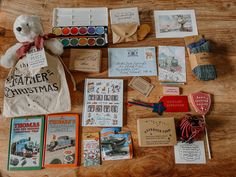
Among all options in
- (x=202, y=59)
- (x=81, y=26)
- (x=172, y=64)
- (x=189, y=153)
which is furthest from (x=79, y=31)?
(x=189, y=153)

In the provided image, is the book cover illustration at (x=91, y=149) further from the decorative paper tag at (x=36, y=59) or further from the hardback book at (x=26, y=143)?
the decorative paper tag at (x=36, y=59)

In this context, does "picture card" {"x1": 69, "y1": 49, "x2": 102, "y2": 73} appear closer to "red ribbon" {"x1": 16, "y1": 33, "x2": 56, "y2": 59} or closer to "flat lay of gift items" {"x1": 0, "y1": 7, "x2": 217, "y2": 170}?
"flat lay of gift items" {"x1": 0, "y1": 7, "x2": 217, "y2": 170}

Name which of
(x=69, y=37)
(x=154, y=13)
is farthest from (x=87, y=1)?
(x=154, y=13)

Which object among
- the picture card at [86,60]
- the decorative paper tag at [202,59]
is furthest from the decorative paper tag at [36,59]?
the decorative paper tag at [202,59]

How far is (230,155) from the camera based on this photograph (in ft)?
3.28

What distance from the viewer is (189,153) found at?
39.0 inches

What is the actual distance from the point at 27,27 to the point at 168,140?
0.74 metres

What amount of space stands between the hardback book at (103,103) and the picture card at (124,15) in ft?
1.03

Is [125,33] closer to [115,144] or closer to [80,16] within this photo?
[80,16]

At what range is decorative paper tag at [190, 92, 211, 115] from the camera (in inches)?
40.3

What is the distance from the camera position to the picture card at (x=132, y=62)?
42.5 inches

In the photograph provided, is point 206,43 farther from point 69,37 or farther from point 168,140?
point 69,37

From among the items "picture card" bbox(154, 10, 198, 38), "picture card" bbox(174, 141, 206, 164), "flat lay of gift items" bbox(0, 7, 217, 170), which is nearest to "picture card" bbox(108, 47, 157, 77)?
"flat lay of gift items" bbox(0, 7, 217, 170)

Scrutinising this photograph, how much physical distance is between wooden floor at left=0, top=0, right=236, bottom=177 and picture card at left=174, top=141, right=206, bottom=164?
22 millimetres
